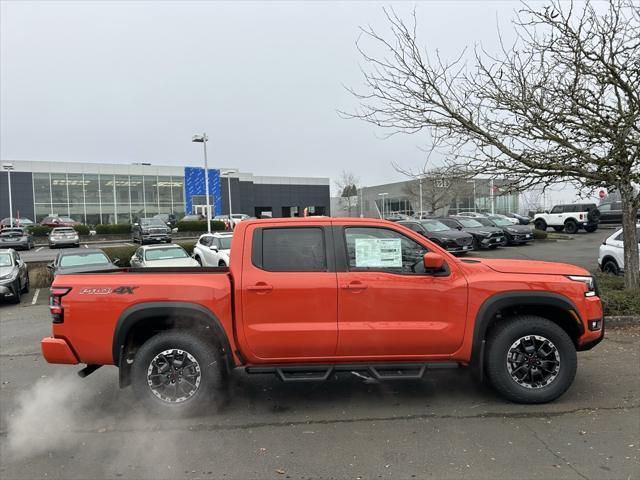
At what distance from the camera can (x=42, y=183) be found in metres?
53.7

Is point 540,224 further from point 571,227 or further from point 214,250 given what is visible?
point 214,250

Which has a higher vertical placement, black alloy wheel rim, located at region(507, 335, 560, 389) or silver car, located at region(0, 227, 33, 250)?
silver car, located at region(0, 227, 33, 250)

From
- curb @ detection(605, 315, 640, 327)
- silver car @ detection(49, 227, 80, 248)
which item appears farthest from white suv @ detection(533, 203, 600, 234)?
silver car @ detection(49, 227, 80, 248)

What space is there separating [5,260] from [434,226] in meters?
16.2

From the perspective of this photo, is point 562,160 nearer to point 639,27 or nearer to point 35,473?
point 639,27

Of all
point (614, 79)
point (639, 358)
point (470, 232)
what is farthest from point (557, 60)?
point (470, 232)

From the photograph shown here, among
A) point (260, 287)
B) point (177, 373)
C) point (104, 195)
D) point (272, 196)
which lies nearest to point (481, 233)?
point (260, 287)

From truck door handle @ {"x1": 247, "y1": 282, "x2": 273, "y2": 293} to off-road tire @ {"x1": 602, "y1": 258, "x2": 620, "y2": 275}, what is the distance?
1031cm

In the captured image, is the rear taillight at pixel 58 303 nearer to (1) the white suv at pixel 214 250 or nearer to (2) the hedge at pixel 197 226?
(1) the white suv at pixel 214 250

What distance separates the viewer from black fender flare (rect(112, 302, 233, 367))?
173 inches

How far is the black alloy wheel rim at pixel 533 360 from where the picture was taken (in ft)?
15.0

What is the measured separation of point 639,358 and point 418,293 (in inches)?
141

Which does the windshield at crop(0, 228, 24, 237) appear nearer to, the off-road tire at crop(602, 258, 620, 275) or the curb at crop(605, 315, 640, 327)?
the off-road tire at crop(602, 258, 620, 275)

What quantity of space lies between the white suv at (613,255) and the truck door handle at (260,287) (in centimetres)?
1015
